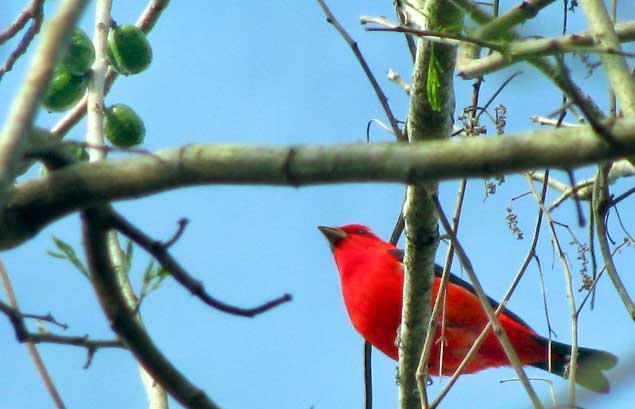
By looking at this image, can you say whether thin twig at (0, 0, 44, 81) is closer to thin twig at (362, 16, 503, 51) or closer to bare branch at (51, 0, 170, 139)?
bare branch at (51, 0, 170, 139)

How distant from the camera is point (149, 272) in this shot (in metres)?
2.38

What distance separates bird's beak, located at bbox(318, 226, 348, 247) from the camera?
7.61m

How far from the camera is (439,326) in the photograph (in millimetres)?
5766

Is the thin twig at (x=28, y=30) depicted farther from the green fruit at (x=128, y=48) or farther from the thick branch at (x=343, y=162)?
the thick branch at (x=343, y=162)

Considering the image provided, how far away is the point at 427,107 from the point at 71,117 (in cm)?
228

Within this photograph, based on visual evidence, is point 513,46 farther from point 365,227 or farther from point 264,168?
point 365,227

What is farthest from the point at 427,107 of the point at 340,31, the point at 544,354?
the point at 544,354

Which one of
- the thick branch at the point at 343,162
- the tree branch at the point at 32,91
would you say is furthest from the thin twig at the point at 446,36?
the tree branch at the point at 32,91

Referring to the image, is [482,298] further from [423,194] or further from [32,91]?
[32,91]

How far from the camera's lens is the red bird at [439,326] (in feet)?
19.8

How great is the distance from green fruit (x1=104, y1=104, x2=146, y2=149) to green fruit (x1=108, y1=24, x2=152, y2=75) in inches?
14.1

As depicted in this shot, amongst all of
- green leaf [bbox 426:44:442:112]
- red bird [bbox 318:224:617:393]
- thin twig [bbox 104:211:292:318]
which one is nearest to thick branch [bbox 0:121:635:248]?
thin twig [bbox 104:211:292:318]

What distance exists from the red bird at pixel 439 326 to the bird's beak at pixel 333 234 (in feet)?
0.95

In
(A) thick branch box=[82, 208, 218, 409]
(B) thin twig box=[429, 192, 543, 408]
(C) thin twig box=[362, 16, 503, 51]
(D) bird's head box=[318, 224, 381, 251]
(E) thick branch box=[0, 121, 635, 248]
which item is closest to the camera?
(E) thick branch box=[0, 121, 635, 248]
